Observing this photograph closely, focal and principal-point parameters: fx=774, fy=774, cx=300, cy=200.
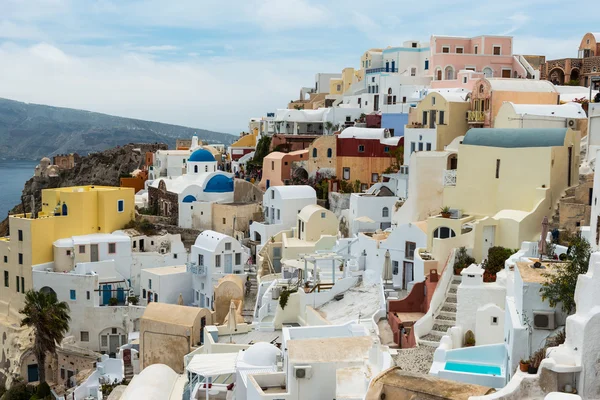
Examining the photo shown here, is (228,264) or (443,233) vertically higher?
(443,233)

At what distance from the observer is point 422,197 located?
1287 inches

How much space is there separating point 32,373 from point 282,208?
15111 mm

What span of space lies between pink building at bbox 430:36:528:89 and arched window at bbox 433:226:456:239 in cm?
2373

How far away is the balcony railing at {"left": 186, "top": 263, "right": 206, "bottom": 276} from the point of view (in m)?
37.7

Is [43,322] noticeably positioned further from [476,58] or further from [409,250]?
[476,58]

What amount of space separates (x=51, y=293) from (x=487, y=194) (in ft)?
70.3

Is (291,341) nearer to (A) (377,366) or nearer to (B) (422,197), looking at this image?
(A) (377,366)

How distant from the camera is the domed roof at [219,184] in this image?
46.0 meters

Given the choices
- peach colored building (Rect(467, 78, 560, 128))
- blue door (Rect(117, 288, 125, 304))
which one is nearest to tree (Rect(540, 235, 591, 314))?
peach colored building (Rect(467, 78, 560, 128))

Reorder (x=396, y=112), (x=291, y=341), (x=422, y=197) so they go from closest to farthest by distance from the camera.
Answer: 1. (x=291, y=341)
2. (x=422, y=197)
3. (x=396, y=112)

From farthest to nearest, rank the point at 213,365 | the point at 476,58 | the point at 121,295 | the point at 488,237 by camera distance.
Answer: the point at 476,58, the point at 121,295, the point at 488,237, the point at 213,365

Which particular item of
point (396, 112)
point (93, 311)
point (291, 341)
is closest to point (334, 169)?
point (396, 112)

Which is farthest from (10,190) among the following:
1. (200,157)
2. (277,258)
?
(277,258)

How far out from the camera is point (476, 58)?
50562 millimetres
